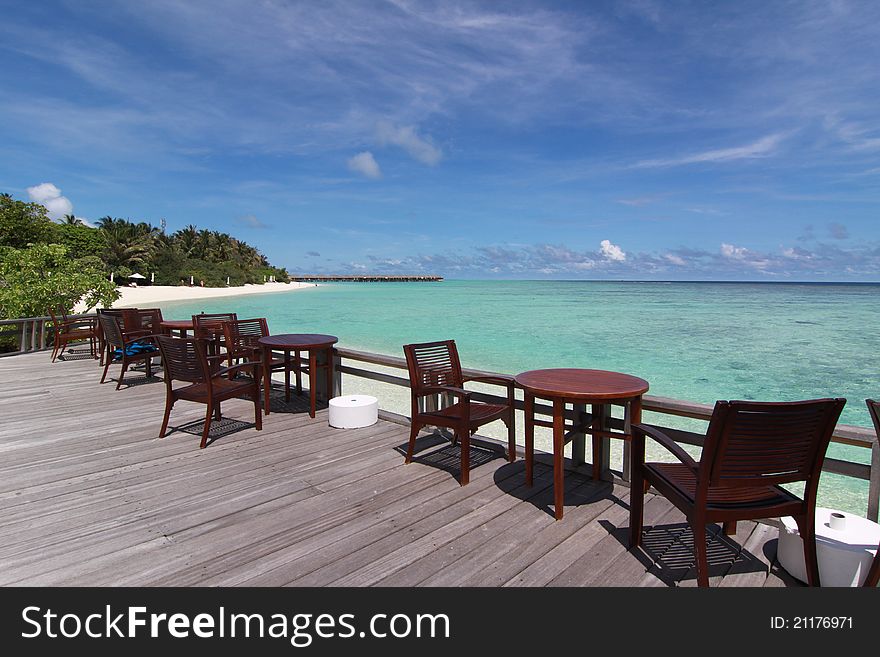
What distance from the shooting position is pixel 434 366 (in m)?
3.55

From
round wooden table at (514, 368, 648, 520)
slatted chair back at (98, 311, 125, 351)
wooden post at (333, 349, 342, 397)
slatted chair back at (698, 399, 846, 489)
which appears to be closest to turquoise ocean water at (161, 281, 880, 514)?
wooden post at (333, 349, 342, 397)

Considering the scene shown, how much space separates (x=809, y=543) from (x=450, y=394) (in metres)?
2.07

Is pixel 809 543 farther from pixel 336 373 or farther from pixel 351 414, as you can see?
pixel 336 373

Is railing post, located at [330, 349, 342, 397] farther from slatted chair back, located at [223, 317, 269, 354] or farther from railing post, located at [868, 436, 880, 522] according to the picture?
railing post, located at [868, 436, 880, 522]

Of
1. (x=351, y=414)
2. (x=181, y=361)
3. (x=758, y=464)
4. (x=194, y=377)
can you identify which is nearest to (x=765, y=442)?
(x=758, y=464)

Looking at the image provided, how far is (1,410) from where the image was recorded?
4797mm

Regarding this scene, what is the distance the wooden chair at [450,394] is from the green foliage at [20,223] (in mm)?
25142

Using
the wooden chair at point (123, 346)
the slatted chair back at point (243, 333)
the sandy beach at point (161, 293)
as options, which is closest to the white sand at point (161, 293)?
the sandy beach at point (161, 293)

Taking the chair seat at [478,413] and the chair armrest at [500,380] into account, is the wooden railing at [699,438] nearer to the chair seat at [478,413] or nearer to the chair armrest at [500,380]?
the chair armrest at [500,380]

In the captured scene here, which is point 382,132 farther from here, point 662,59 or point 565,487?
point 565,487

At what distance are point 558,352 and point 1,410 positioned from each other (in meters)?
16.8

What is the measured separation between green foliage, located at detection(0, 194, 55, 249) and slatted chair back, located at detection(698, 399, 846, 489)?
27210mm

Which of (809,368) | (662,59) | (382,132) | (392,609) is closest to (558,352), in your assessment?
(809,368)

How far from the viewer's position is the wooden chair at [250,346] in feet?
16.6
